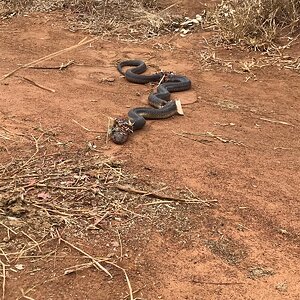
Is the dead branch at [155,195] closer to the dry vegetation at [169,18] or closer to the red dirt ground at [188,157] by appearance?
the red dirt ground at [188,157]

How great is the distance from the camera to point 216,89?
670 cm

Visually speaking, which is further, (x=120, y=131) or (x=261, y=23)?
(x=261, y=23)

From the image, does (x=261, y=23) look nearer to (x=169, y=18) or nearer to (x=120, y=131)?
(x=169, y=18)

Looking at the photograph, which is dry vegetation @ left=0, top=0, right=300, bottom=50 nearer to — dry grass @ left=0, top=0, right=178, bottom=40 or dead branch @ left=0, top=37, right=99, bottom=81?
dry grass @ left=0, top=0, right=178, bottom=40

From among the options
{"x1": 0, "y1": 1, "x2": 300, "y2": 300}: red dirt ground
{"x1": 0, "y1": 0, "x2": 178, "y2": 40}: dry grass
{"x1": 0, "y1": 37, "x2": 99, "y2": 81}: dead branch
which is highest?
{"x1": 0, "y1": 1, "x2": 300, "y2": 300}: red dirt ground

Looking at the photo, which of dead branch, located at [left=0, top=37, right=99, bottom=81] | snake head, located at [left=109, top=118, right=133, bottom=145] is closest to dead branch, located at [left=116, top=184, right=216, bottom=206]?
snake head, located at [left=109, top=118, right=133, bottom=145]

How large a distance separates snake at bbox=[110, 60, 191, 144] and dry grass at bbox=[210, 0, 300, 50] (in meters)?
1.59

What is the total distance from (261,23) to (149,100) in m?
2.85

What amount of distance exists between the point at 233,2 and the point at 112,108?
374cm

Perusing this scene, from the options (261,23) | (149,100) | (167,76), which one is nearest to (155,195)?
(149,100)

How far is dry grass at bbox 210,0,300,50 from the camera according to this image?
26.0ft

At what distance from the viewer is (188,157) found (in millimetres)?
4863

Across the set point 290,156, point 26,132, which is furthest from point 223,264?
point 26,132

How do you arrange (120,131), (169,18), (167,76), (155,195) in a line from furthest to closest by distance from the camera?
(169,18) → (167,76) → (120,131) → (155,195)
